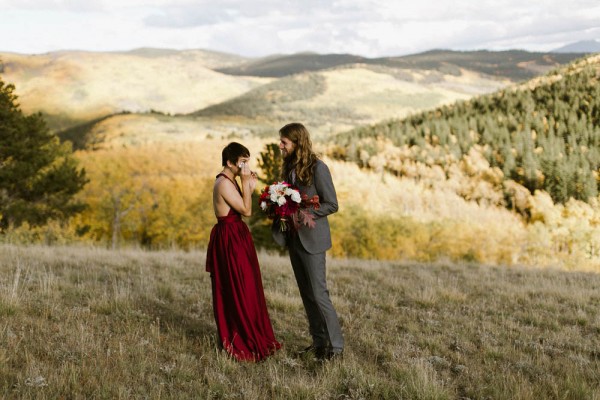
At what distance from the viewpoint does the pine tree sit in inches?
1403

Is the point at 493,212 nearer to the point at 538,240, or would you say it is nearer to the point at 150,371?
the point at 538,240

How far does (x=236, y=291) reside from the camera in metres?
5.77

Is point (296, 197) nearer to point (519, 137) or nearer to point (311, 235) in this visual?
point (311, 235)

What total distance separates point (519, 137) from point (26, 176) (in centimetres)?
7729

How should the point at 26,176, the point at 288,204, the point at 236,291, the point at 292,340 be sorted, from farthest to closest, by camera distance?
the point at 26,176 < the point at 292,340 < the point at 236,291 < the point at 288,204

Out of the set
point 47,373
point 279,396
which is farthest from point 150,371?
point 279,396

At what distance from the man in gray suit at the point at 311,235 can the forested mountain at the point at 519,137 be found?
2972 inches

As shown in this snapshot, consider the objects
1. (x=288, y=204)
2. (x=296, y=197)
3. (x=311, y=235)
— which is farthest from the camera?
(x=311, y=235)

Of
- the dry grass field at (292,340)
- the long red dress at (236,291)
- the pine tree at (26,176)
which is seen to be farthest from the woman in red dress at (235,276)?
the pine tree at (26,176)

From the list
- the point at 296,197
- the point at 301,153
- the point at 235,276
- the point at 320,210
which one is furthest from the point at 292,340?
the point at 301,153

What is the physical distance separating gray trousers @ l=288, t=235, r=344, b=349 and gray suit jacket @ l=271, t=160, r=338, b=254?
3.4 inches

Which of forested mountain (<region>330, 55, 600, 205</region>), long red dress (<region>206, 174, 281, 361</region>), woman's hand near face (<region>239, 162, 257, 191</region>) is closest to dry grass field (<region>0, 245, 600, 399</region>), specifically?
long red dress (<region>206, 174, 281, 361</region>)

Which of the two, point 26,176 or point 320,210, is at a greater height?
point 320,210

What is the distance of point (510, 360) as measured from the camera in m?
6.02
